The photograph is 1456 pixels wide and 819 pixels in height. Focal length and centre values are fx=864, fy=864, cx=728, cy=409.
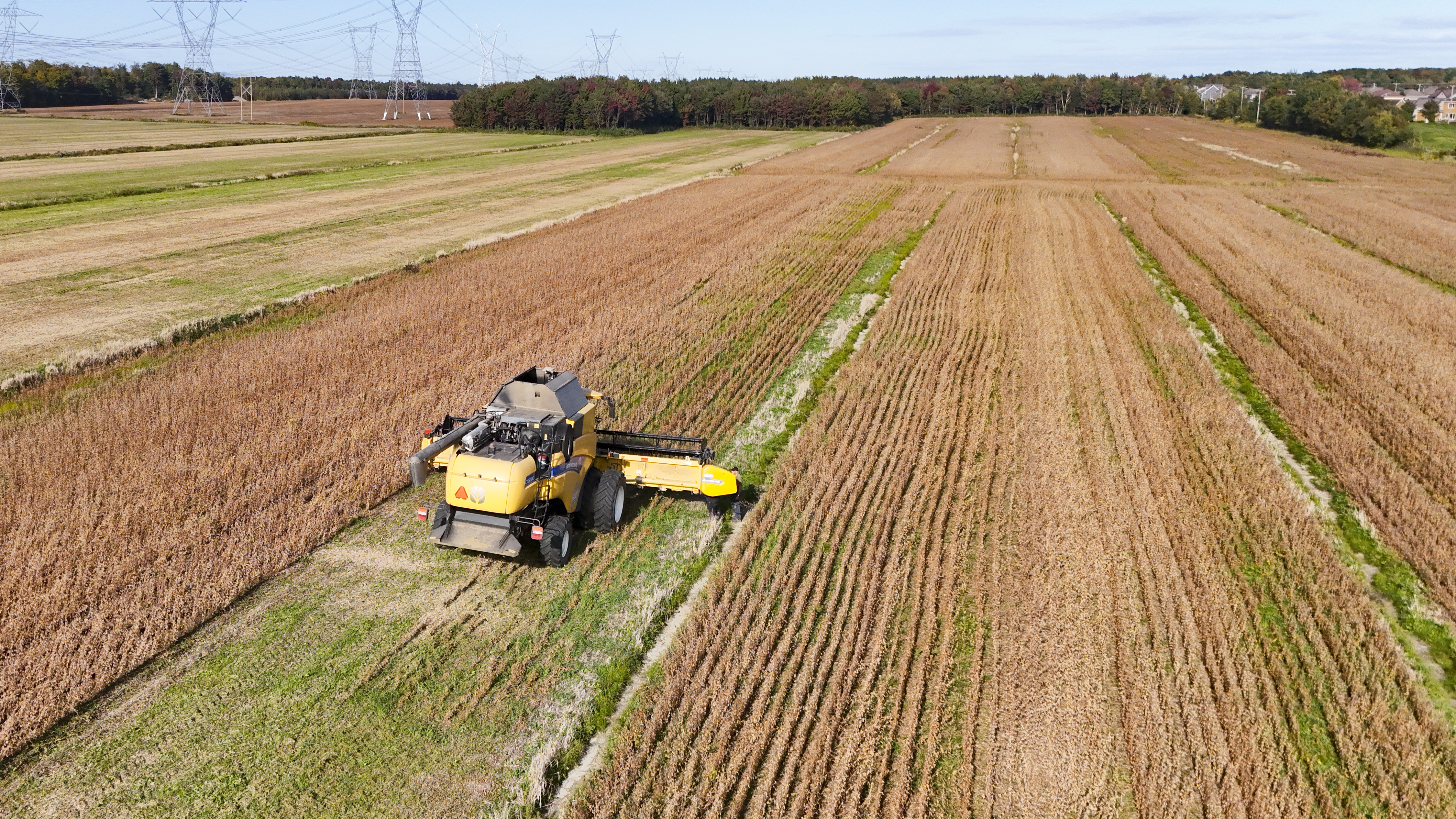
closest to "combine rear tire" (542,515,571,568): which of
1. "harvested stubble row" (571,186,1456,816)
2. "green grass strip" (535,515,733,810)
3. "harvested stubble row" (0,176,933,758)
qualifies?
"green grass strip" (535,515,733,810)

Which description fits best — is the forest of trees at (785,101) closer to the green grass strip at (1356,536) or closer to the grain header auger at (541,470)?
the green grass strip at (1356,536)

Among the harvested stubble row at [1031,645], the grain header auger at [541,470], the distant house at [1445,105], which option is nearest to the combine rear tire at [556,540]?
the grain header auger at [541,470]

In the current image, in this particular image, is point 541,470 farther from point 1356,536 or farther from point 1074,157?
point 1074,157

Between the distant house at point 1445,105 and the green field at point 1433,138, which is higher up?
the distant house at point 1445,105

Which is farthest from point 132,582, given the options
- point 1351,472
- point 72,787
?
point 1351,472

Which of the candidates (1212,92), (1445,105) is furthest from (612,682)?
(1212,92)

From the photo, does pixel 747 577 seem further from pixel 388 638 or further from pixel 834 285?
pixel 834 285

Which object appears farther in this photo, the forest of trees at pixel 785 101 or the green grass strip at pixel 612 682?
the forest of trees at pixel 785 101
